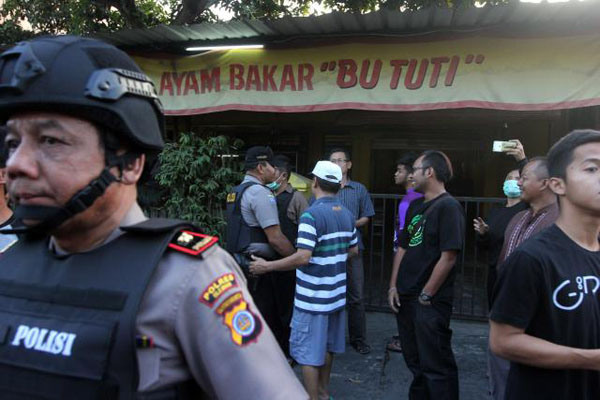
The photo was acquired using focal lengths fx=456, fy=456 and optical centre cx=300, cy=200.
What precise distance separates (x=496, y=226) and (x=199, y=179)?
3.40 m

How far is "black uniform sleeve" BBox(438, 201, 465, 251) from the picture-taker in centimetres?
326

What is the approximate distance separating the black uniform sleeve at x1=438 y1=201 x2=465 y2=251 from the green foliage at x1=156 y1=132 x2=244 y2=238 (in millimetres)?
2913

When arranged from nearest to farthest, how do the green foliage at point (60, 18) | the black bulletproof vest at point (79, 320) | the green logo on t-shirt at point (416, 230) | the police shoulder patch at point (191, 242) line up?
the black bulletproof vest at point (79, 320) → the police shoulder patch at point (191, 242) → the green logo on t-shirt at point (416, 230) → the green foliage at point (60, 18)

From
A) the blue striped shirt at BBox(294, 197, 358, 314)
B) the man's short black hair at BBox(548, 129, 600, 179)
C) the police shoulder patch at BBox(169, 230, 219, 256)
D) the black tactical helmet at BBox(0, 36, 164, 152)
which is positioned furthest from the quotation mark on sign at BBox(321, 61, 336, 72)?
the police shoulder patch at BBox(169, 230, 219, 256)

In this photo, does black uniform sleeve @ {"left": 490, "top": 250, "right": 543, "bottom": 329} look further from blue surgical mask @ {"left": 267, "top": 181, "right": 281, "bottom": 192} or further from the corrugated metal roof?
the corrugated metal roof

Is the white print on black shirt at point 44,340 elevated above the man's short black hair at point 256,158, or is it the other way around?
the man's short black hair at point 256,158

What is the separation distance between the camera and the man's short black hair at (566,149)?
1.93m

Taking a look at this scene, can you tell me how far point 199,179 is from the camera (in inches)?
220

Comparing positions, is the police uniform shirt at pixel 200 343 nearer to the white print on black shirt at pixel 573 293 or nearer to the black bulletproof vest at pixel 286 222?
the white print on black shirt at pixel 573 293

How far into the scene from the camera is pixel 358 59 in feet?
17.7

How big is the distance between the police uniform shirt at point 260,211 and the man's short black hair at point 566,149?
89.9 inches

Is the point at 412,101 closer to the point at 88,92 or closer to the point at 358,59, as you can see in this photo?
the point at 358,59

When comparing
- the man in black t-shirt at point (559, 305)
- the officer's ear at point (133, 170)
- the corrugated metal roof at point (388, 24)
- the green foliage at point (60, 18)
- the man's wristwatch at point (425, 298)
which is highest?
the green foliage at point (60, 18)

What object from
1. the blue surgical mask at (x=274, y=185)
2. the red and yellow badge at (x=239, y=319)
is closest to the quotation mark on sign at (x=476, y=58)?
the blue surgical mask at (x=274, y=185)
